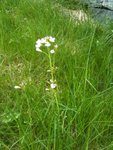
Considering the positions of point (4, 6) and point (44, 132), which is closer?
point (44, 132)

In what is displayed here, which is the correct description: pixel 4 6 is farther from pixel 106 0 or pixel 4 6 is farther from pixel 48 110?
pixel 48 110

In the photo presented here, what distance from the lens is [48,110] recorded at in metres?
1.93

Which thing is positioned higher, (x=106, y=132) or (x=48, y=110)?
(x=48, y=110)

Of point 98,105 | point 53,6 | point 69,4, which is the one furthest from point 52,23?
point 98,105

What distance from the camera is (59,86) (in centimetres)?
227

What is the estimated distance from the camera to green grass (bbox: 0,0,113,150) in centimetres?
187

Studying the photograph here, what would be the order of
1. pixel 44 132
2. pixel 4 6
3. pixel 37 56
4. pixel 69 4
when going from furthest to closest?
pixel 69 4 < pixel 4 6 < pixel 37 56 < pixel 44 132

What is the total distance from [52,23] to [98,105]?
114 centimetres

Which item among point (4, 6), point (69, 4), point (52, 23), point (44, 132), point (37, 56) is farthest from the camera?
point (69, 4)

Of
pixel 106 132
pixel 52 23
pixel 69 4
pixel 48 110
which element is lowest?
pixel 106 132

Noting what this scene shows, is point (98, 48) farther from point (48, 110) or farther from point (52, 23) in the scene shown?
point (48, 110)

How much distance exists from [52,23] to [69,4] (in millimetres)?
645

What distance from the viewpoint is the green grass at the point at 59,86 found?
1.87 meters

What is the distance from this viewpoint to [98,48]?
2605 mm
